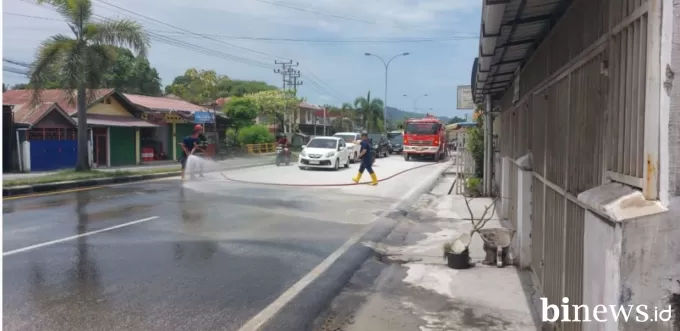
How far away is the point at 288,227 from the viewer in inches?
401

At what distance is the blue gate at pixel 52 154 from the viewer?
27109 mm

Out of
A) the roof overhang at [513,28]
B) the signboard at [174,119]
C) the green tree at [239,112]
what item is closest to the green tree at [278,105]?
the green tree at [239,112]

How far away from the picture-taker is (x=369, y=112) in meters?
81.6

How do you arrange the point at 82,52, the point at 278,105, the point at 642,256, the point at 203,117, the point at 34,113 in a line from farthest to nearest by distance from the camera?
the point at 278,105
the point at 203,117
the point at 34,113
the point at 82,52
the point at 642,256

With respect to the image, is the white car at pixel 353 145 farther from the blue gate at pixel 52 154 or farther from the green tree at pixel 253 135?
the blue gate at pixel 52 154

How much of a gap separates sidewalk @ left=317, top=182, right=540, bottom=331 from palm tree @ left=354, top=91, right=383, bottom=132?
238 feet

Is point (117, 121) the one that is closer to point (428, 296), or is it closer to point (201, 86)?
point (428, 296)

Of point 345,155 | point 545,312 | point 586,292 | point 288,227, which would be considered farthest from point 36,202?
point 345,155

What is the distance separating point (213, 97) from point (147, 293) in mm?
62877

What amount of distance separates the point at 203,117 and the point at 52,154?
13.4 metres

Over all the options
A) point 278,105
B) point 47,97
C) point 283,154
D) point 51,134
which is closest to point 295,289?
point 283,154

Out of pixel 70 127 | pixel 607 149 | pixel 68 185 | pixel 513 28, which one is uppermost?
pixel 513 28

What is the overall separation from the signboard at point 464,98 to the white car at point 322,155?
19.8ft

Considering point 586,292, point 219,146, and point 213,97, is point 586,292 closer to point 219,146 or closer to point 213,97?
point 219,146
